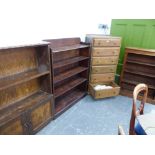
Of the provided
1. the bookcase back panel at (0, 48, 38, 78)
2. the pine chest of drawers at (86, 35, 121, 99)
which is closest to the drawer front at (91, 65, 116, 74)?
the pine chest of drawers at (86, 35, 121, 99)

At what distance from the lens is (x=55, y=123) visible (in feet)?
7.02

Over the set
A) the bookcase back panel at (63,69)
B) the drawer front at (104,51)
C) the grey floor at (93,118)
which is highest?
the drawer front at (104,51)

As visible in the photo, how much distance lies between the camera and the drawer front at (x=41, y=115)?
184cm

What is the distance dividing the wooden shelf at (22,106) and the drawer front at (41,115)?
83mm

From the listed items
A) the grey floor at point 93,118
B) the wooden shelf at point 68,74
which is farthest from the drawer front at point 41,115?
the wooden shelf at point 68,74

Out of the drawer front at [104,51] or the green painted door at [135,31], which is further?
the green painted door at [135,31]

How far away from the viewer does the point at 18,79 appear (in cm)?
164

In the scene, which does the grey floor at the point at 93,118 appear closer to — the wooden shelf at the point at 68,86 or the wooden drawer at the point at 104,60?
the wooden shelf at the point at 68,86

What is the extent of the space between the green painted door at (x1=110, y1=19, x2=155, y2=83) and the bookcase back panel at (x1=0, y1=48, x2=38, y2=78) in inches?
77.5

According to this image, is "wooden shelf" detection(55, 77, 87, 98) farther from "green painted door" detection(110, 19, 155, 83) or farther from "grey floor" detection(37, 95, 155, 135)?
"green painted door" detection(110, 19, 155, 83)
